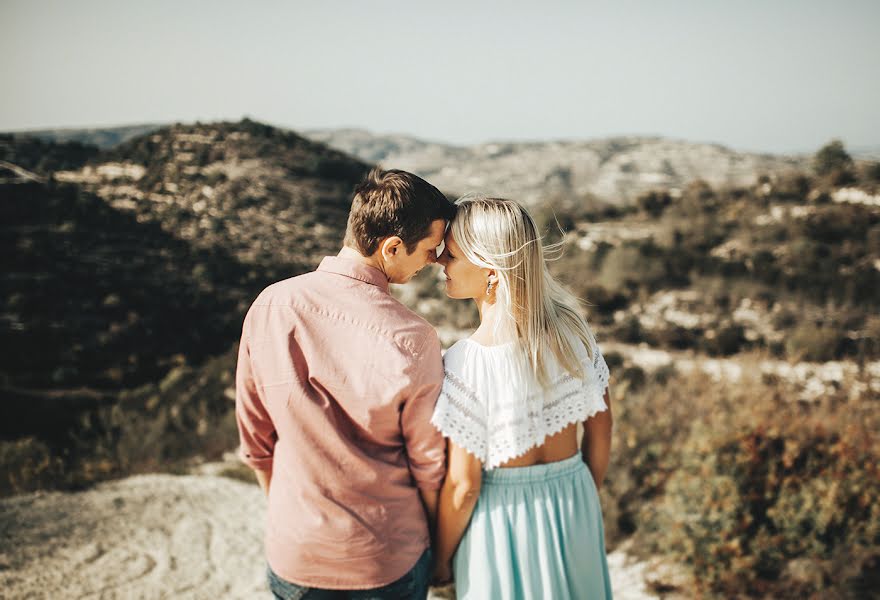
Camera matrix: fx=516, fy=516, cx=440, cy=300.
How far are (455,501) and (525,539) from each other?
0.28m

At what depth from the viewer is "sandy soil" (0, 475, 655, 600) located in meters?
3.47

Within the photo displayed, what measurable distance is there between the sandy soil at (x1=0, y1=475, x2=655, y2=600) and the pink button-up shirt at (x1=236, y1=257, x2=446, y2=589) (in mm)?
2329

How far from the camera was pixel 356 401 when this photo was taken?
145 centimetres

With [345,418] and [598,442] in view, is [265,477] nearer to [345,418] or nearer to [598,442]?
[345,418]

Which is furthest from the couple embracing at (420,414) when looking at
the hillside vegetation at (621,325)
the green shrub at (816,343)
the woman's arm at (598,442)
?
the green shrub at (816,343)

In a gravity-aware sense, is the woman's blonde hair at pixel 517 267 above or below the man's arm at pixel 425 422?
above

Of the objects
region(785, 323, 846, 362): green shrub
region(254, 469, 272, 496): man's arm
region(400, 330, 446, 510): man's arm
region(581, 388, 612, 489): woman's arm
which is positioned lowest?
region(785, 323, 846, 362): green shrub

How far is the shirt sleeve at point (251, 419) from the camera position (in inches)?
64.4

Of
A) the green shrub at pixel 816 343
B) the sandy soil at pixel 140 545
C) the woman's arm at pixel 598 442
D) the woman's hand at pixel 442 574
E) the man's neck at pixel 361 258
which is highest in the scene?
the man's neck at pixel 361 258

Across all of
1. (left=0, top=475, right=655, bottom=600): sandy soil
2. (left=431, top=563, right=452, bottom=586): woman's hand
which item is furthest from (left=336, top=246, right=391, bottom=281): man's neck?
(left=0, top=475, right=655, bottom=600): sandy soil

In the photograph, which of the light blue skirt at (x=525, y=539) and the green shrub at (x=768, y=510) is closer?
the light blue skirt at (x=525, y=539)

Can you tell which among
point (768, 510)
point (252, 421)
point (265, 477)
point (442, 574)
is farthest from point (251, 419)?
point (768, 510)

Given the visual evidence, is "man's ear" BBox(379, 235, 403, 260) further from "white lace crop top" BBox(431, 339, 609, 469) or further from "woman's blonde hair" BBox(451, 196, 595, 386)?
"white lace crop top" BBox(431, 339, 609, 469)

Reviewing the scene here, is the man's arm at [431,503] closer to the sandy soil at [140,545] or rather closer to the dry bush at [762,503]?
the sandy soil at [140,545]
